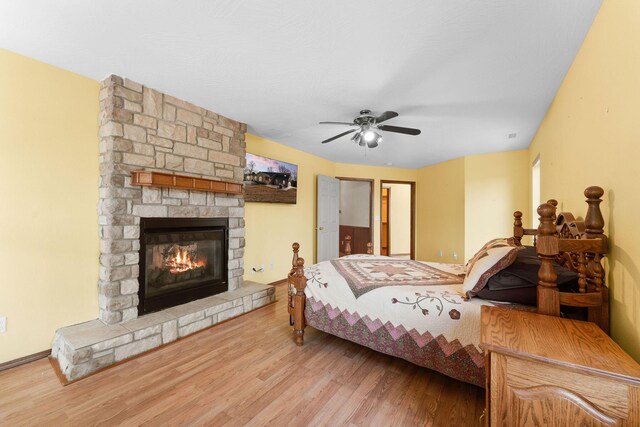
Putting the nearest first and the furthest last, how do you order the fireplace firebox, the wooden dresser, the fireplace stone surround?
the wooden dresser, the fireplace stone surround, the fireplace firebox

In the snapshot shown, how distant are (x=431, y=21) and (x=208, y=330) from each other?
3262 mm

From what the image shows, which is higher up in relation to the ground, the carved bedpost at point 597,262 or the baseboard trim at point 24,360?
the carved bedpost at point 597,262

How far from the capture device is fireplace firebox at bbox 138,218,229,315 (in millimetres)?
2645

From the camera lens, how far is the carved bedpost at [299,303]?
7.96 ft

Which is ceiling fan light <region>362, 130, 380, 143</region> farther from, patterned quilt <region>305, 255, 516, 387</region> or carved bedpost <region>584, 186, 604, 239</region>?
carved bedpost <region>584, 186, 604, 239</region>

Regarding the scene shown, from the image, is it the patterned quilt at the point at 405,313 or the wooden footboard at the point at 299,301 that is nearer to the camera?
the patterned quilt at the point at 405,313

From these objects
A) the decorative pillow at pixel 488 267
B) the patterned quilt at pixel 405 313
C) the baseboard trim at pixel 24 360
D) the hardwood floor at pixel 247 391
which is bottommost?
the hardwood floor at pixel 247 391

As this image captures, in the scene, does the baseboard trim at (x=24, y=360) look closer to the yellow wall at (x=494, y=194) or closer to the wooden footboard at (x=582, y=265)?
the wooden footboard at (x=582, y=265)

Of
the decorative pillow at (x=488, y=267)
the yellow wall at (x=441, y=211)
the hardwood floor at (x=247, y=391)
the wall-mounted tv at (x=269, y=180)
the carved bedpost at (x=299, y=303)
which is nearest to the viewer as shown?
the hardwood floor at (x=247, y=391)

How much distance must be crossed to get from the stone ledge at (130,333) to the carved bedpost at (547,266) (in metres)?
2.80

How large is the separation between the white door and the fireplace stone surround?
2.43m

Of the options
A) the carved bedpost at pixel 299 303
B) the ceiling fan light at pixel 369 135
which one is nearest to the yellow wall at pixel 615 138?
the ceiling fan light at pixel 369 135

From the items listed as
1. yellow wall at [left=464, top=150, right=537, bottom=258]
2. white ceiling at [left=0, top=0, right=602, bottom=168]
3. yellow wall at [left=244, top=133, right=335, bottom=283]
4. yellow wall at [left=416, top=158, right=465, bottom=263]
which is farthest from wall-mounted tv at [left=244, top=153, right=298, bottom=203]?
yellow wall at [left=464, top=150, right=537, bottom=258]

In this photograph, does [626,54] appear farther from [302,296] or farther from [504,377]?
[302,296]
